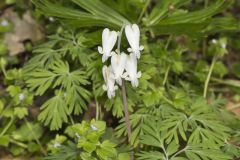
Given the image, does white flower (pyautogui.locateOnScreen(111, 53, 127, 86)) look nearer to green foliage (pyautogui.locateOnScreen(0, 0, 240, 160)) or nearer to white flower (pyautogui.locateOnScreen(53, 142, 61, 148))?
green foliage (pyautogui.locateOnScreen(0, 0, 240, 160))

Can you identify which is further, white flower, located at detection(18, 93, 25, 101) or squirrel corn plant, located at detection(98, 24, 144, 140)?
white flower, located at detection(18, 93, 25, 101)

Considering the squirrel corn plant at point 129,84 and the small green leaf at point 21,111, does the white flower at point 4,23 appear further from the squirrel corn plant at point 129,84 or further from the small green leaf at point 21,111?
the small green leaf at point 21,111

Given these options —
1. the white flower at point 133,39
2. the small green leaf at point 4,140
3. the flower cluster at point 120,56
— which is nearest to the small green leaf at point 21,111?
the small green leaf at point 4,140

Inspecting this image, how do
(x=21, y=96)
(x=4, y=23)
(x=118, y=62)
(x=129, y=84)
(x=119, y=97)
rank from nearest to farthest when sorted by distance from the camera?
(x=118, y=62)
(x=119, y=97)
(x=129, y=84)
(x=21, y=96)
(x=4, y=23)

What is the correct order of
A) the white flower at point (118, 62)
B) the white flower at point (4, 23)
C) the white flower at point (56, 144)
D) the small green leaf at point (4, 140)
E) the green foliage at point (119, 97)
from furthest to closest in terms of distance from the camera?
1. the white flower at point (4, 23)
2. the small green leaf at point (4, 140)
3. the white flower at point (56, 144)
4. the green foliage at point (119, 97)
5. the white flower at point (118, 62)

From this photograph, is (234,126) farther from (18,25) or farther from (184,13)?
(18,25)

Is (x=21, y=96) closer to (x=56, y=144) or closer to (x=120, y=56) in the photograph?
(x=56, y=144)

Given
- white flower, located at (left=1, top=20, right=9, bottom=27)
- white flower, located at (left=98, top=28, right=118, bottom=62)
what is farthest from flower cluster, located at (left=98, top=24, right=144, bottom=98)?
white flower, located at (left=1, top=20, right=9, bottom=27)

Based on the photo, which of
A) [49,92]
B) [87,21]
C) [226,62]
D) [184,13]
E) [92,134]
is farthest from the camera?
[226,62]

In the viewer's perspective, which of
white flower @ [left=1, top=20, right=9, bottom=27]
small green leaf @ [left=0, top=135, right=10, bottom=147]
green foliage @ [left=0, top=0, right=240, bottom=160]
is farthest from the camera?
white flower @ [left=1, top=20, right=9, bottom=27]

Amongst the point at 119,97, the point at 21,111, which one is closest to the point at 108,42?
the point at 119,97

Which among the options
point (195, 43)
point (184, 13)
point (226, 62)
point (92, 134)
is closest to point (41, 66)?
point (92, 134)
